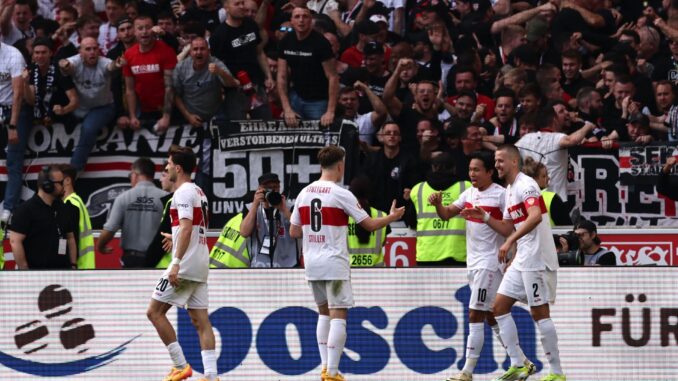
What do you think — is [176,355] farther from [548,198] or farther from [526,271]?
[548,198]

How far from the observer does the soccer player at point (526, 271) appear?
12797 millimetres

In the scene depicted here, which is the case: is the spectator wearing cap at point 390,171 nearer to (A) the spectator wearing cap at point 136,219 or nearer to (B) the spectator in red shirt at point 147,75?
(A) the spectator wearing cap at point 136,219

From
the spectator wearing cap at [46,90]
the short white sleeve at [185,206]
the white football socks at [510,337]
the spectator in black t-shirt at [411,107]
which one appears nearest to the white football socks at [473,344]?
the white football socks at [510,337]

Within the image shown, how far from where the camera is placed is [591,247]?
14.9m

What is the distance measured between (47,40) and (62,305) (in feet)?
17.6

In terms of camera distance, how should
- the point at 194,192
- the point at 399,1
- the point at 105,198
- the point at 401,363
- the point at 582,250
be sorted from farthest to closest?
the point at 399,1 < the point at 105,198 < the point at 582,250 < the point at 401,363 < the point at 194,192

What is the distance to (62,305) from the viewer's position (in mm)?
14086

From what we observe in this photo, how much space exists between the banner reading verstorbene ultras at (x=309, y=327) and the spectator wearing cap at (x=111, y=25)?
6440mm

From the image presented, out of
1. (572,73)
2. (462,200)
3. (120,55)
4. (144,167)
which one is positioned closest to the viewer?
(462,200)

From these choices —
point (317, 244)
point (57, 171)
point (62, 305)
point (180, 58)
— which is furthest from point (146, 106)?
point (317, 244)

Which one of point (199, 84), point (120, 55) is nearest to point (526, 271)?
point (199, 84)

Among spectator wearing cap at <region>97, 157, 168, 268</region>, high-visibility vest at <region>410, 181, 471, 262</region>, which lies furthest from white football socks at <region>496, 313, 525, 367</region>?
spectator wearing cap at <region>97, 157, 168, 268</region>

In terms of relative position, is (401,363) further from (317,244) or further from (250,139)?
(250,139)

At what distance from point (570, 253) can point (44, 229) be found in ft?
18.4
